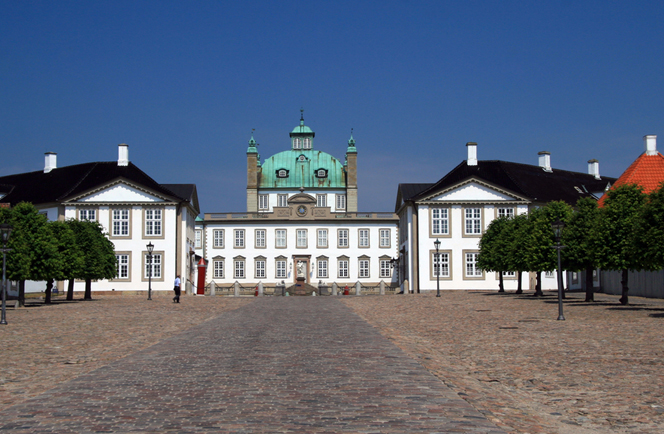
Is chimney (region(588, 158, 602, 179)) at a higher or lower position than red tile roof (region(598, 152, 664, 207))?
higher

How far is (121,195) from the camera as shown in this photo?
60.0 meters

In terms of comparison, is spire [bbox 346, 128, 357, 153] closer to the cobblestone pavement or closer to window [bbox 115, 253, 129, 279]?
window [bbox 115, 253, 129, 279]

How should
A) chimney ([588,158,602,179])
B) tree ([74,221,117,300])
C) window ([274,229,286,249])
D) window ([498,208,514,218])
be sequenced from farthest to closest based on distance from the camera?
window ([274,229,286,249]), chimney ([588,158,602,179]), window ([498,208,514,218]), tree ([74,221,117,300])

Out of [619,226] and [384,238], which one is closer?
[619,226]

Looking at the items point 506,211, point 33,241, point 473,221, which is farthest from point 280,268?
point 33,241

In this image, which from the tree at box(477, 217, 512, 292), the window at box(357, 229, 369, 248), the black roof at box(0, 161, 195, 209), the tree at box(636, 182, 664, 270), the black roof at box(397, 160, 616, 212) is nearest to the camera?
the tree at box(636, 182, 664, 270)

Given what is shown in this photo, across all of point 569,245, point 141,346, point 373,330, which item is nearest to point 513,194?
point 569,245

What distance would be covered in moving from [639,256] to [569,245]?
777 cm

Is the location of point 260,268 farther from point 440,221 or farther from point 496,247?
point 496,247

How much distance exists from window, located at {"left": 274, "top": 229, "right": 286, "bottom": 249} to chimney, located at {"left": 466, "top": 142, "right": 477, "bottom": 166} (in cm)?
2357

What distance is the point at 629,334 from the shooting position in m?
18.0

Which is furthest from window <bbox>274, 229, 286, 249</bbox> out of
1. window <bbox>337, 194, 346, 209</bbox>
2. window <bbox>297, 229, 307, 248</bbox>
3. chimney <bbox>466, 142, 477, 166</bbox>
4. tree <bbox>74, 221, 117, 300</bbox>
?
tree <bbox>74, 221, 117, 300</bbox>

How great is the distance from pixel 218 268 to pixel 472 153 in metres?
30.2

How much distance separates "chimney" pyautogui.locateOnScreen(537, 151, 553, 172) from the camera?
7038cm
